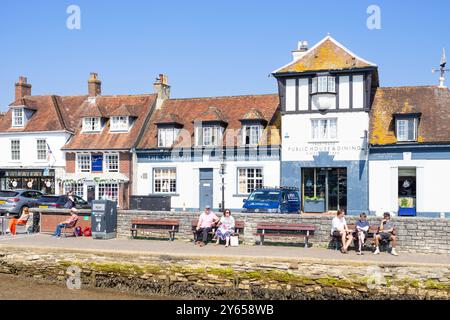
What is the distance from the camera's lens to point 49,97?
1618 inches

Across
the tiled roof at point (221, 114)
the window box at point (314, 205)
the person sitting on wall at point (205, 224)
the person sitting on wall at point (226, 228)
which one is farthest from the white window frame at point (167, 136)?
the person sitting on wall at point (226, 228)

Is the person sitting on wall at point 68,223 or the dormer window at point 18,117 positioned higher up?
the dormer window at point 18,117

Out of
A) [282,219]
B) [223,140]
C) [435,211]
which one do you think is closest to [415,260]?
[282,219]

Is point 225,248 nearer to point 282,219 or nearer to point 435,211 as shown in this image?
point 282,219

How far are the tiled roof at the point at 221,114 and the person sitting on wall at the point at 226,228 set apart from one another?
12.7 m

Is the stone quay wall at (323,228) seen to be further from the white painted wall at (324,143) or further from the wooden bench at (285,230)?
the white painted wall at (324,143)

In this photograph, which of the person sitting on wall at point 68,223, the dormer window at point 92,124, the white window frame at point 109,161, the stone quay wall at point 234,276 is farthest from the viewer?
the dormer window at point 92,124

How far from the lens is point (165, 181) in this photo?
110 ft

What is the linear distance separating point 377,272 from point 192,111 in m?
22.6

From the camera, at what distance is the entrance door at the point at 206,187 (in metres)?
32.5

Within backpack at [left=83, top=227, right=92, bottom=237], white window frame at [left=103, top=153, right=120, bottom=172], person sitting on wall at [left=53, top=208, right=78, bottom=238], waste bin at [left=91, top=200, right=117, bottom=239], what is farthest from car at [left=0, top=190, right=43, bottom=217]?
waste bin at [left=91, top=200, right=117, bottom=239]

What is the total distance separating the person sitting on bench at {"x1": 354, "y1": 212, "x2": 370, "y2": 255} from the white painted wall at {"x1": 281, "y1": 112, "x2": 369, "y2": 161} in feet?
39.4

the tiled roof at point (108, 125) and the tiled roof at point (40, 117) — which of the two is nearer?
the tiled roof at point (108, 125)

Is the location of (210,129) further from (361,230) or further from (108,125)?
(361,230)
